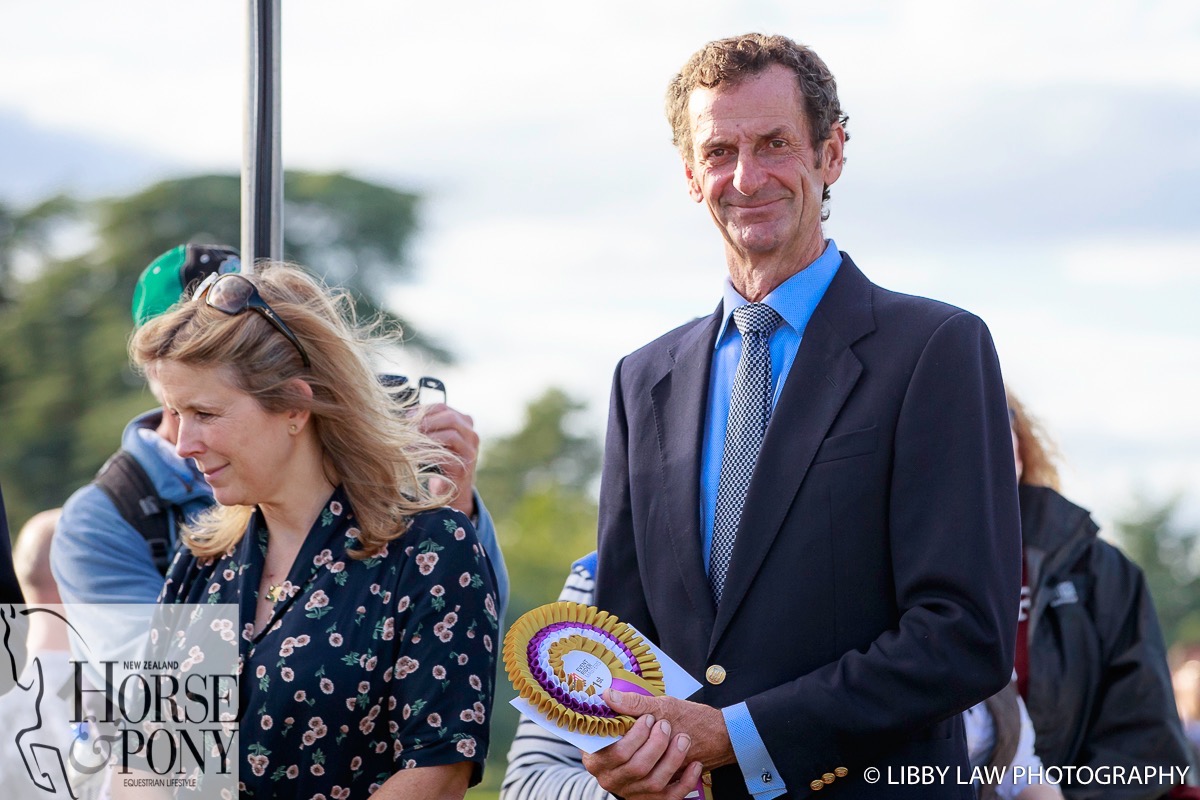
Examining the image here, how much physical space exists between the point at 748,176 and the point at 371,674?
1101 mm

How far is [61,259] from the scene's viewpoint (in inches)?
1107

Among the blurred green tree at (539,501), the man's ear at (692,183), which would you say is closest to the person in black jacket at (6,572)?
the man's ear at (692,183)

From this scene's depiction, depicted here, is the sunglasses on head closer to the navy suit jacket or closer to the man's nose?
the navy suit jacket

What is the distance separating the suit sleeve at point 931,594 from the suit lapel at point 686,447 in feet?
0.80

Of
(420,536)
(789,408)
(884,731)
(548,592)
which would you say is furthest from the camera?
(548,592)

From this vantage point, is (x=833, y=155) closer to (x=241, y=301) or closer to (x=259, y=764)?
(x=241, y=301)

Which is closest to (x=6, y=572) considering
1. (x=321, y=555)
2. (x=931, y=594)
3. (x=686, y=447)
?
(x=321, y=555)

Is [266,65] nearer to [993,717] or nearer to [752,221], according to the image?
Result: [752,221]

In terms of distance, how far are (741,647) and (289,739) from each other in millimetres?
813

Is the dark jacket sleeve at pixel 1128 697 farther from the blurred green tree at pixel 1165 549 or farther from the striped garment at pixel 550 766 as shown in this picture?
the blurred green tree at pixel 1165 549

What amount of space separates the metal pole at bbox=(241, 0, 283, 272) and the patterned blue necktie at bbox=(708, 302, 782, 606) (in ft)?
4.09

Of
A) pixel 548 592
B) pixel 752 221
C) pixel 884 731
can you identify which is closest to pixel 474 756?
pixel 884 731

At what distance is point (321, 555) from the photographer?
99.0 inches

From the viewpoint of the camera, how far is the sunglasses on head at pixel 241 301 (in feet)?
8.48
